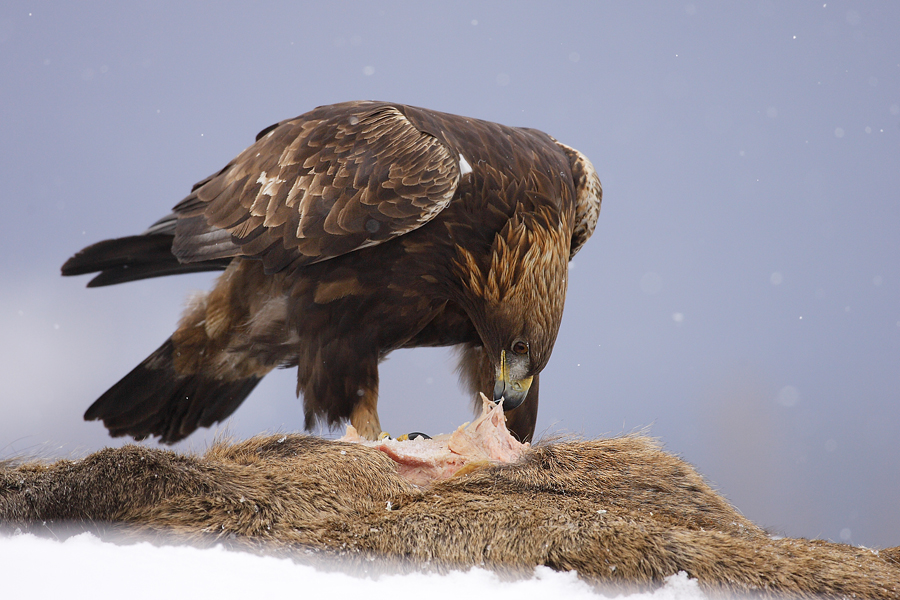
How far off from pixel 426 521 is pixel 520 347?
3.30 ft

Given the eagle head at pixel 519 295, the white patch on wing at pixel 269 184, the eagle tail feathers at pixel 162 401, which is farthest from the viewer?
the eagle tail feathers at pixel 162 401

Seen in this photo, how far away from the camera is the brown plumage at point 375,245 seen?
7.64 feet

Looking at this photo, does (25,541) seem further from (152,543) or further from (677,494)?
(677,494)

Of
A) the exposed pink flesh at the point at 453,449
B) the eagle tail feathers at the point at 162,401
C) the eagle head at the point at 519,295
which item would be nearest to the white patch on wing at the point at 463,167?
the eagle head at the point at 519,295

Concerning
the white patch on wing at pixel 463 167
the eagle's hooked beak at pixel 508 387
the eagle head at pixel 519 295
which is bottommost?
the eagle's hooked beak at pixel 508 387

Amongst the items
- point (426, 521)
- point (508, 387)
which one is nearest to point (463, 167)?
point (508, 387)

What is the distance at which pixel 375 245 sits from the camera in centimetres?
242

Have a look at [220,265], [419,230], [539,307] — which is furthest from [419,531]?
[220,265]

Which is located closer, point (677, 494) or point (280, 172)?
point (677, 494)

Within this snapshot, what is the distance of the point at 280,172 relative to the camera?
8.47 ft

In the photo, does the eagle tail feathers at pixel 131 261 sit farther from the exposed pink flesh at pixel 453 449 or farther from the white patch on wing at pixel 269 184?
the exposed pink flesh at pixel 453 449

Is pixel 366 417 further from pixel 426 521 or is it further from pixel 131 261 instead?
pixel 131 261

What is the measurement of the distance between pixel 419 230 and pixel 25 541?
1.47 meters

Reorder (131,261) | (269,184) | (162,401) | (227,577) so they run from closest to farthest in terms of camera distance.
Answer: (227,577) → (269,184) → (131,261) → (162,401)
